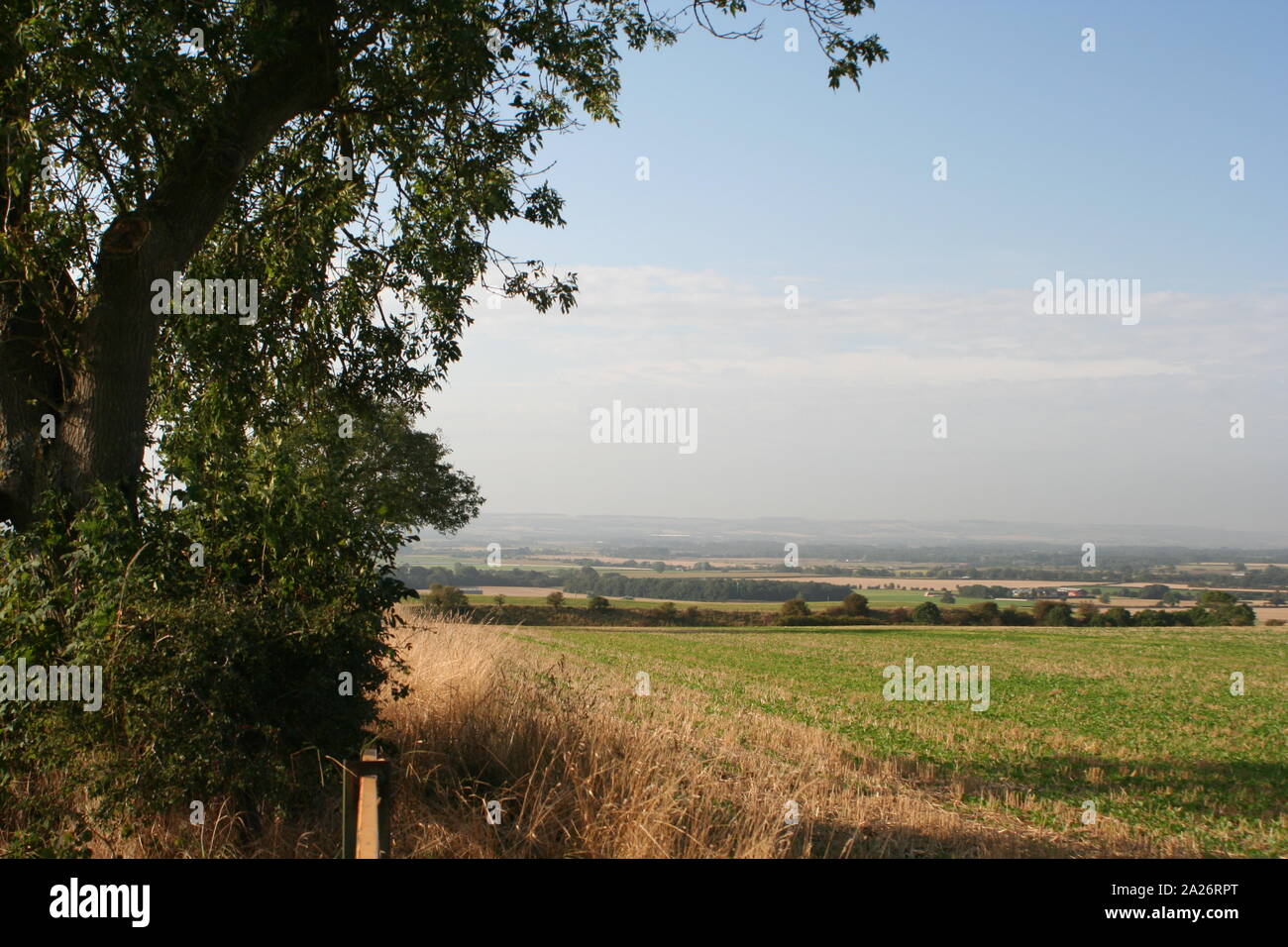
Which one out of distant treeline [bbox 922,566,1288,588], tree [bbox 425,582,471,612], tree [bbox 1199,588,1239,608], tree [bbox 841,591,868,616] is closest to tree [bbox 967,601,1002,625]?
tree [bbox 841,591,868,616]

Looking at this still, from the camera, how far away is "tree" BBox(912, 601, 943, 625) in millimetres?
66250

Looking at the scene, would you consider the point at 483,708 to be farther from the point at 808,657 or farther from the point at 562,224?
the point at 808,657

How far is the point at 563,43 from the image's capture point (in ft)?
33.5

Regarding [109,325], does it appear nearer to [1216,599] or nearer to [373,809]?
[373,809]

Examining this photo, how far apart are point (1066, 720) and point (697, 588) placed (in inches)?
3092

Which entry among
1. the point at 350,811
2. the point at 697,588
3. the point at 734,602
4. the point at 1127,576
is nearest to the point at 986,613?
the point at 734,602

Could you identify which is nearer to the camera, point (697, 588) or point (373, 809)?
point (373, 809)

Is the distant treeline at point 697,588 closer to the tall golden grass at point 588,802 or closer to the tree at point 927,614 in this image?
the tree at point 927,614

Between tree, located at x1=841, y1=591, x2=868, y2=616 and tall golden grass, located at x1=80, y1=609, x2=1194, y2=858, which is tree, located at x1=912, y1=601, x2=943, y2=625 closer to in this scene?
tree, located at x1=841, y1=591, x2=868, y2=616

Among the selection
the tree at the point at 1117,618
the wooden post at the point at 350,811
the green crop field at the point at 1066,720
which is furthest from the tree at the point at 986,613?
the wooden post at the point at 350,811

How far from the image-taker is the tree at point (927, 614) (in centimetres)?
6625

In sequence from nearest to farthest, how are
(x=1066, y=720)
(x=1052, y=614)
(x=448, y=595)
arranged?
(x=1066, y=720) → (x=448, y=595) → (x=1052, y=614)

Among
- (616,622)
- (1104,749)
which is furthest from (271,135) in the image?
(616,622)

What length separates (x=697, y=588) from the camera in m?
96.8
